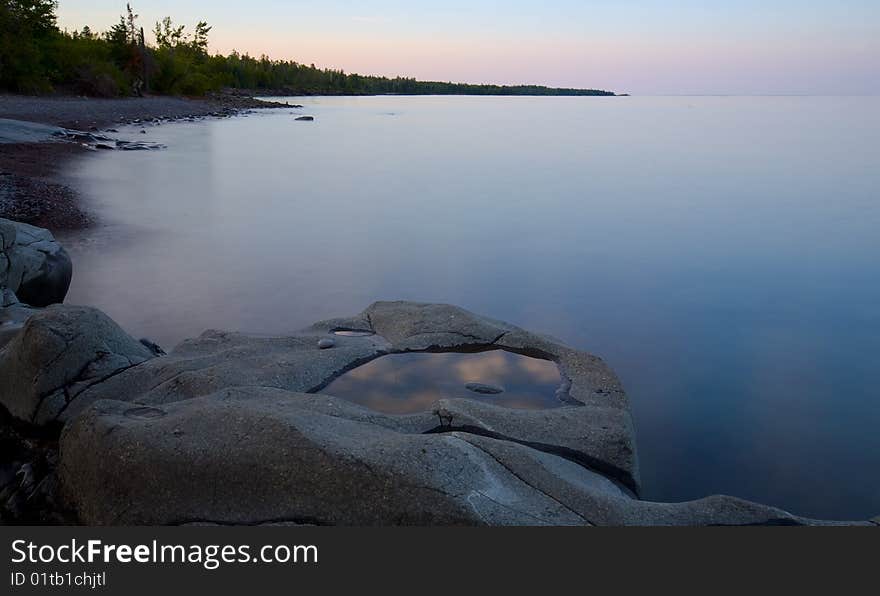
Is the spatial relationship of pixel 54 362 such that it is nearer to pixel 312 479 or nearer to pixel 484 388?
pixel 312 479

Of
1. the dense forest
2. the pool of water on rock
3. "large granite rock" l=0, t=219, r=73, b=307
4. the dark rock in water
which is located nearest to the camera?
the pool of water on rock

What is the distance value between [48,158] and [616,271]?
1381cm

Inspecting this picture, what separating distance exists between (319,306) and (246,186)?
1056 cm

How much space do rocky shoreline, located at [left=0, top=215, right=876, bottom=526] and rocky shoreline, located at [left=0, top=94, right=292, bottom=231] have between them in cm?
652

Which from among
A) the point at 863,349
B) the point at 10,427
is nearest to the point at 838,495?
the point at 863,349

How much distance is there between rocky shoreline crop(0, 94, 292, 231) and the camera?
436 inches

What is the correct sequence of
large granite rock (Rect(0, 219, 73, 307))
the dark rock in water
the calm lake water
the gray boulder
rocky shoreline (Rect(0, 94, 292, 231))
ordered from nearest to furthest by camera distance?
the gray boulder, the dark rock in water, the calm lake water, large granite rock (Rect(0, 219, 73, 307)), rocky shoreline (Rect(0, 94, 292, 231))

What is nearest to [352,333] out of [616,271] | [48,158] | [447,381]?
[447,381]

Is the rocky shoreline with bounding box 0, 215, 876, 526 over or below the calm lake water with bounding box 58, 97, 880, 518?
over

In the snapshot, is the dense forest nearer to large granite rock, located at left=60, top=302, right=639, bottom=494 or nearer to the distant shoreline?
the distant shoreline

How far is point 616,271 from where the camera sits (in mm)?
10344

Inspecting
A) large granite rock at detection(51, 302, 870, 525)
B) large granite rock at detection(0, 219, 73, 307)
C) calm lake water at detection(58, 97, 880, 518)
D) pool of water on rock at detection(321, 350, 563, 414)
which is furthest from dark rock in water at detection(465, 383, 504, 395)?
large granite rock at detection(0, 219, 73, 307)

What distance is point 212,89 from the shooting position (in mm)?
70188

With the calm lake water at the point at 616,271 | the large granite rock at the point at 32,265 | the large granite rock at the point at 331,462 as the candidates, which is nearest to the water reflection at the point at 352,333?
the calm lake water at the point at 616,271
